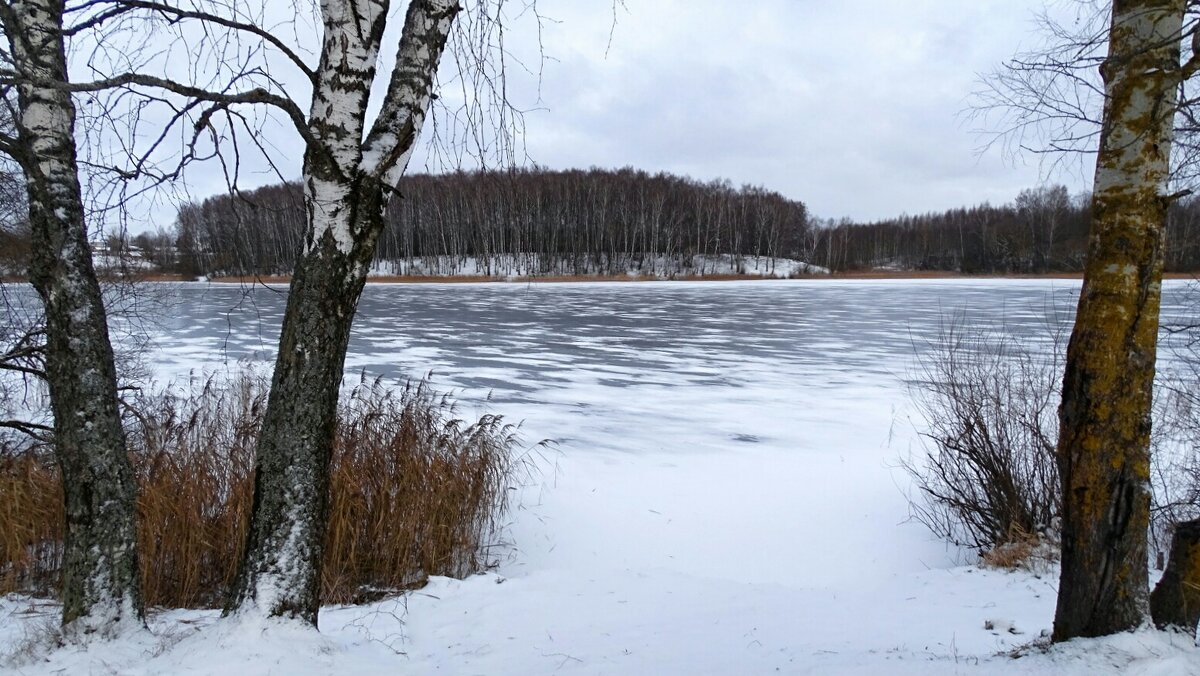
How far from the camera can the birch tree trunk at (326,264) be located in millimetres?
2826

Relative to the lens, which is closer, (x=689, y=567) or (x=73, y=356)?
(x=73, y=356)

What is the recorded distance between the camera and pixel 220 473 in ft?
18.1

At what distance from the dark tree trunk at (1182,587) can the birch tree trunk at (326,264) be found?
3554 millimetres

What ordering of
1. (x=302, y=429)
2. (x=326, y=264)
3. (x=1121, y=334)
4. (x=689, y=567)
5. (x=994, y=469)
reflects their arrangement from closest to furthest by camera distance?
(x=1121, y=334) → (x=326, y=264) → (x=302, y=429) → (x=689, y=567) → (x=994, y=469)

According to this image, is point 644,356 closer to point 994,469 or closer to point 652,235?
point 994,469

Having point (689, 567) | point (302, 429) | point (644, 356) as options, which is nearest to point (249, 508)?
point (302, 429)

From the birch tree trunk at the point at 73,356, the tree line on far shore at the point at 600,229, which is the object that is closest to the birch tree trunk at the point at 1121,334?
the birch tree trunk at the point at 73,356

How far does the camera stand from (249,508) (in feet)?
16.7

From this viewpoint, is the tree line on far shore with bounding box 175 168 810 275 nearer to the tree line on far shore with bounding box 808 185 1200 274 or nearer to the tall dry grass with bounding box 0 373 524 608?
the tree line on far shore with bounding box 808 185 1200 274

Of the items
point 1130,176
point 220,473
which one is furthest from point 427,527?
point 1130,176

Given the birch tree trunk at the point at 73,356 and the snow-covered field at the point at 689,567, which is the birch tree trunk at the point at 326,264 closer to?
the snow-covered field at the point at 689,567

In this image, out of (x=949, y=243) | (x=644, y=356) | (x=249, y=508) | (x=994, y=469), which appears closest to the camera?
(x=249, y=508)

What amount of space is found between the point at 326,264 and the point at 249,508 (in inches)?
123

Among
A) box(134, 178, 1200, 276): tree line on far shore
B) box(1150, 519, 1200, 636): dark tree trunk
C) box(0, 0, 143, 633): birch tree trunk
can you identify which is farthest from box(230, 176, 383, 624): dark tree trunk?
box(134, 178, 1200, 276): tree line on far shore
